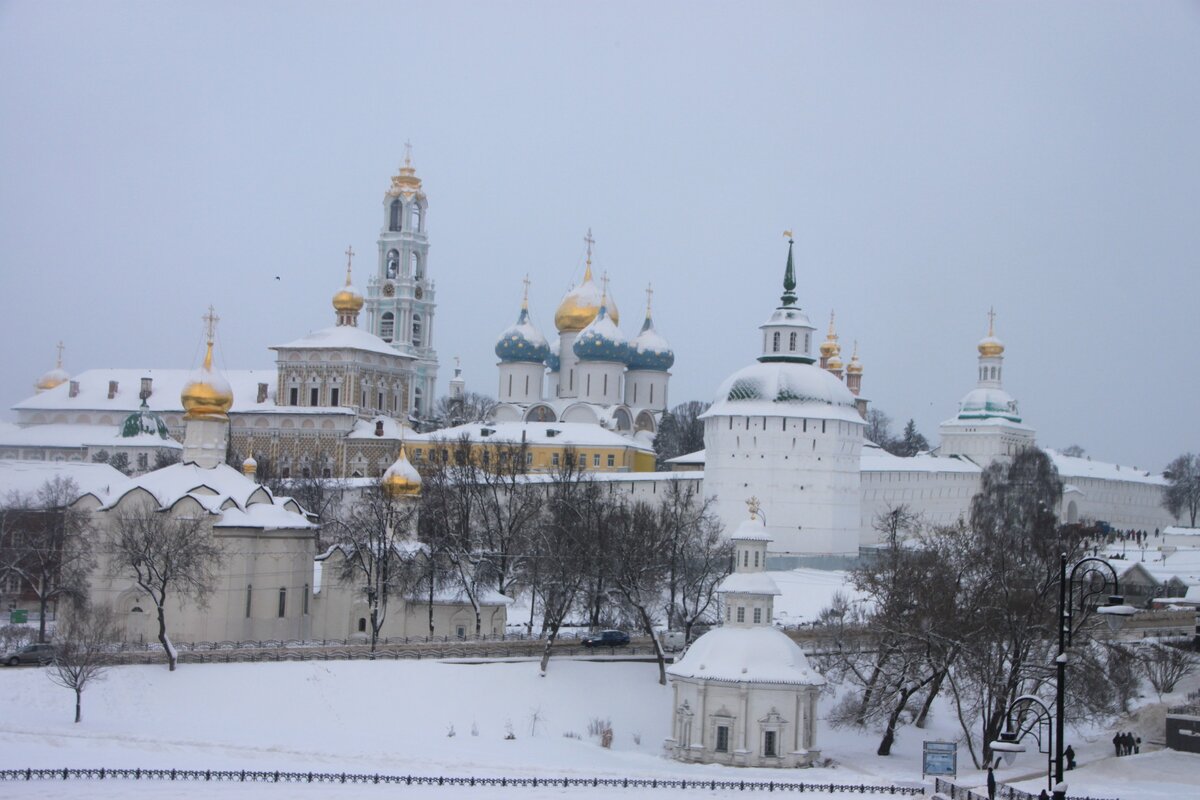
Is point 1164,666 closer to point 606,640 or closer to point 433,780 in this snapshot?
point 606,640

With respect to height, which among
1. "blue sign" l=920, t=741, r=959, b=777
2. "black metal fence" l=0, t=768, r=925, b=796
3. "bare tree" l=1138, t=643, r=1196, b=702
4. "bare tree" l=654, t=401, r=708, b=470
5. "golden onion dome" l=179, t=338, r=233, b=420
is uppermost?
"bare tree" l=654, t=401, r=708, b=470

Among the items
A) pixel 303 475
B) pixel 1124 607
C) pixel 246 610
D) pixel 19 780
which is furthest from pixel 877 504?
pixel 1124 607

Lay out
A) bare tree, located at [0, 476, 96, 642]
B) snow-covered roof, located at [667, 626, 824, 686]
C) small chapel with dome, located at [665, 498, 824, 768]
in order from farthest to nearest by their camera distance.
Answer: bare tree, located at [0, 476, 96, 642] → snow-covered roof, located at [667, 626, 824, 686] → small chapel with dome, located at [665, 498, 824, 768]

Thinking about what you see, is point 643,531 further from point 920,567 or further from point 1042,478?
point 1042,478

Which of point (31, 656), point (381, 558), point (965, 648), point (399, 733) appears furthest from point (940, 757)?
point (31, 656)

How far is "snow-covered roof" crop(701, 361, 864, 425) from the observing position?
5203cm

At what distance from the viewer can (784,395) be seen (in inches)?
2056

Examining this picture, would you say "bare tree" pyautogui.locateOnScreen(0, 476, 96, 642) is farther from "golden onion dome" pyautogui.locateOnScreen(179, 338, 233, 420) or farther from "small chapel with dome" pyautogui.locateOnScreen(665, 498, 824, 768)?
"small chapel with dome" pyautogui.locateOnScreen(665, 498, 824, 768)

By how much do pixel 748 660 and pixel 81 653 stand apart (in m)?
12.1

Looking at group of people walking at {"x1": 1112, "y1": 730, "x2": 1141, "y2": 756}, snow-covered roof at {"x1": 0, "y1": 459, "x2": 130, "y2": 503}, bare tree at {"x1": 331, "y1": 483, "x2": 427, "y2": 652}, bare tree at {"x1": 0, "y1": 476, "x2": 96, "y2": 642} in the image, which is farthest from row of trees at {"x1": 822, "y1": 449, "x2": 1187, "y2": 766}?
snow-covered roof at {"x1": 0, "y1": 459, "x2": 130, "y2": 503}

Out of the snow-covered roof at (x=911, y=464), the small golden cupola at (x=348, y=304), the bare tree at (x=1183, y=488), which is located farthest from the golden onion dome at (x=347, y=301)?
the bare tree at (x=1183, y=488)

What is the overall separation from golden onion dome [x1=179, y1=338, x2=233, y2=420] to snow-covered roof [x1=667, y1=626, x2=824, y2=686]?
1359 cm

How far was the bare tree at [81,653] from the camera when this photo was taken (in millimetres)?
29734

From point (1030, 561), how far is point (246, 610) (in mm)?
17474
